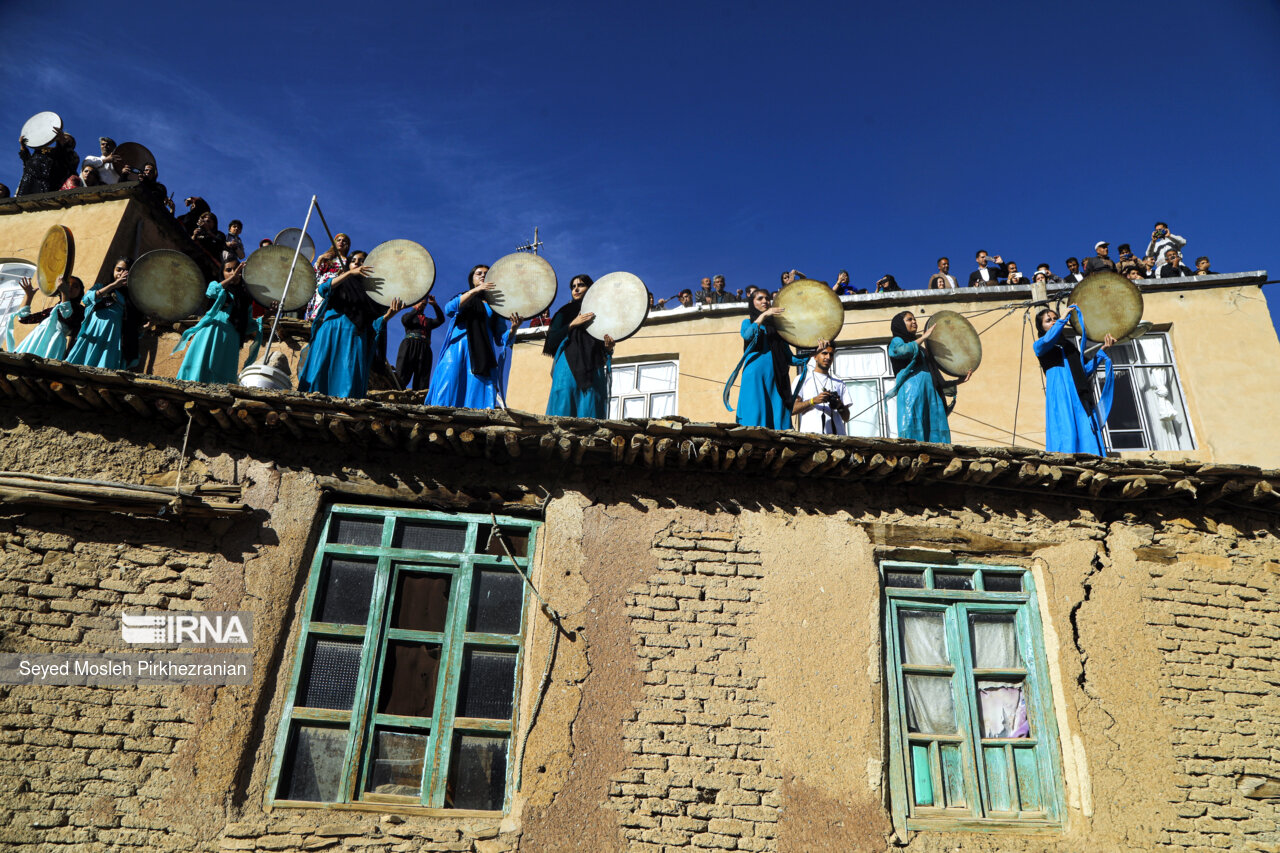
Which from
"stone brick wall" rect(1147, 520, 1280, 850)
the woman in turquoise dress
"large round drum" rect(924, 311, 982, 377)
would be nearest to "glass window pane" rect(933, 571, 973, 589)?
"stone brick wall" rect(1147, 520, 1280, 850)

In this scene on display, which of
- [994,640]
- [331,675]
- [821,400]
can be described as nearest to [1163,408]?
[821,400]

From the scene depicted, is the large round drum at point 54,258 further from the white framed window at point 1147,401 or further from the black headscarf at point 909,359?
the white framed window at point 1147,401

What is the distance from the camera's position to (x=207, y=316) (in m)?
8.57

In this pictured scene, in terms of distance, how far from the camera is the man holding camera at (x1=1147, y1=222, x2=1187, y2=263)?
12.9 meters

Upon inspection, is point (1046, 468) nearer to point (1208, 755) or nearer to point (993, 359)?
point (1208, 755)

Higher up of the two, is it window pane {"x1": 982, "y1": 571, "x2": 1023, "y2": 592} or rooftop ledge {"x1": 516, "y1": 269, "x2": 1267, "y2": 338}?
rooftop ledge {"x1": 516, "y1": 269, "x2": 1267, "y2": 338}

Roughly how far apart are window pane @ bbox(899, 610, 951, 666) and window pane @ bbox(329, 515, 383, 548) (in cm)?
371

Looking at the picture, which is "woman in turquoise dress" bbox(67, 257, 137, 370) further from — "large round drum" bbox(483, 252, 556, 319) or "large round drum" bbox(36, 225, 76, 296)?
"large round drum" bbox(483, 252, 556, 319)

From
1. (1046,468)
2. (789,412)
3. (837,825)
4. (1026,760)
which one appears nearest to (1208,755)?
(1026,760)

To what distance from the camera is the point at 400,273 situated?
27.6 feet

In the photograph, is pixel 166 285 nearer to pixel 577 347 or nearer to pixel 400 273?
pixel 400 273

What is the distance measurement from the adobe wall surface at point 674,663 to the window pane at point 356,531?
0.22 m

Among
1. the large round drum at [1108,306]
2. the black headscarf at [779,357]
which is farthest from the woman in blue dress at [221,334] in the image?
the large round drum at [1108,306]

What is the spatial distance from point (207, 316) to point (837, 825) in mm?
6858
